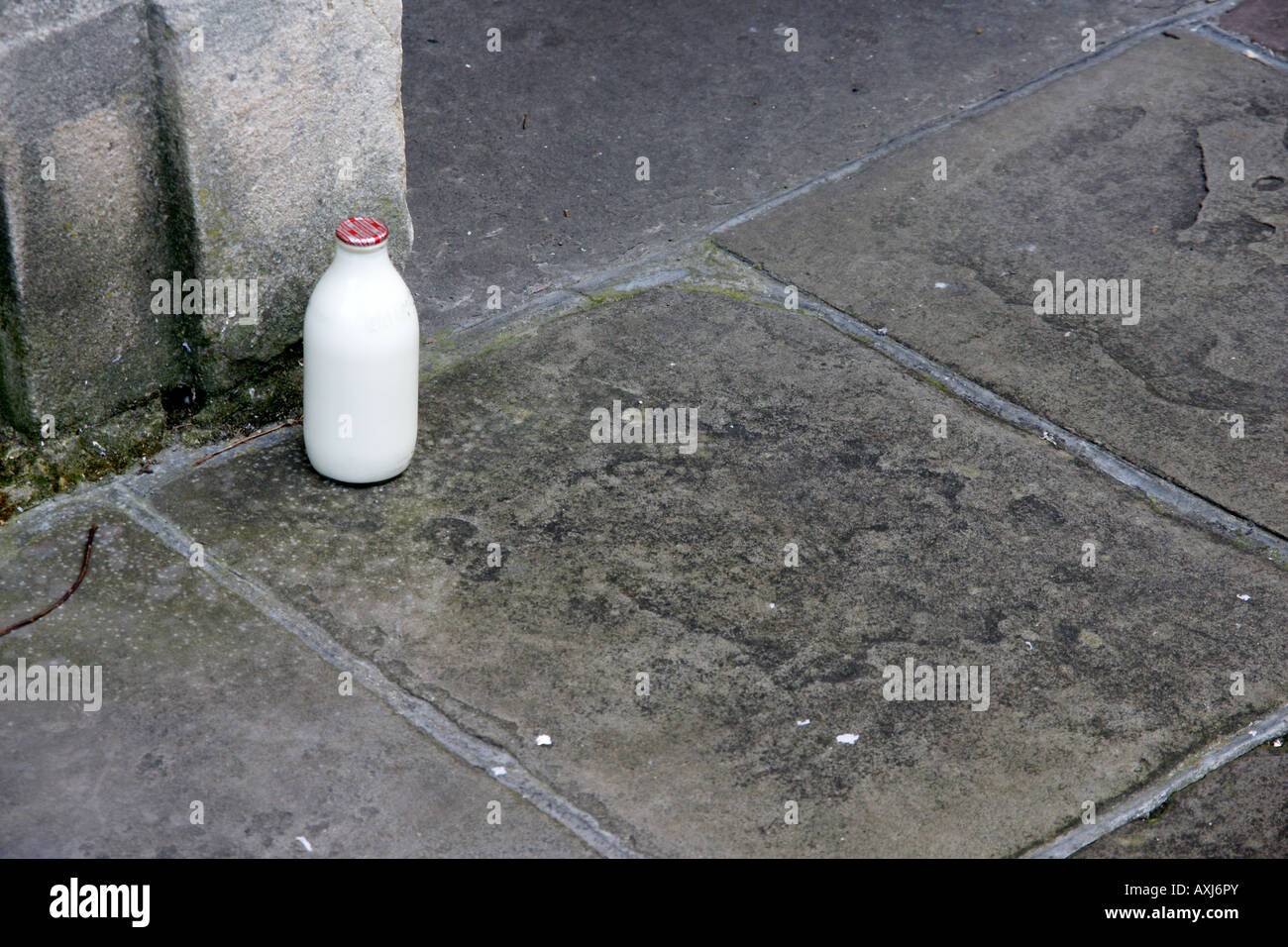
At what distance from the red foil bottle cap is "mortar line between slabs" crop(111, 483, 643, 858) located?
2.58 ft

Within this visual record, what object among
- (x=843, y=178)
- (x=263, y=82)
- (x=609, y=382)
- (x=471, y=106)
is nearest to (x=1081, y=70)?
(x=843, y=178)

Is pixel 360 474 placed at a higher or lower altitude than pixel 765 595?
higher

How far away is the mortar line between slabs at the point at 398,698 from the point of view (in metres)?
2.61

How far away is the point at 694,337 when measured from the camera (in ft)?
13.3

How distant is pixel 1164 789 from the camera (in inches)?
109

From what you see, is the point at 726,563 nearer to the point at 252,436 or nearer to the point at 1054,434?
the point at 1054,434

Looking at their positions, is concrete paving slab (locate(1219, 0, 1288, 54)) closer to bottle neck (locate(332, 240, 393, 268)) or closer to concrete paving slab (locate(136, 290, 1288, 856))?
concrete paving slab (locate(136, 290, 1288, 856))

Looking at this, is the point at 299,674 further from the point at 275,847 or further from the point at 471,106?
the point at 471,106

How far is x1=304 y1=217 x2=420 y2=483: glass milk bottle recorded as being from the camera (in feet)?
10.3

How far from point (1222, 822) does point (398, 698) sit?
1670 mm

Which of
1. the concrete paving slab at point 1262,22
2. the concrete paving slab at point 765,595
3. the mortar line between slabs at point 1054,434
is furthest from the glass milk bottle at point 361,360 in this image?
the concrete paving slab at point 1262,22

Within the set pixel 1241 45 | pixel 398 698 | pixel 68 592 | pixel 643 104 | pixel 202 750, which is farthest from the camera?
pixel 1241 45

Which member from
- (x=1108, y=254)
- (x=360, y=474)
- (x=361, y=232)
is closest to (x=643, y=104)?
(x=1108, y=254)

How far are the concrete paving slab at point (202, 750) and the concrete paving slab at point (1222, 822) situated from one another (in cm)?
108
